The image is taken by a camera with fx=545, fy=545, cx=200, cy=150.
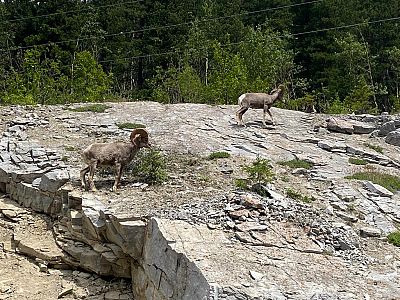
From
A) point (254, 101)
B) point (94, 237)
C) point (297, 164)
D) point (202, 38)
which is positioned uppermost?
point (202, 38)

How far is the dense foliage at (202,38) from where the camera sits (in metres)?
39.8

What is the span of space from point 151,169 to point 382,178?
639 centimetres

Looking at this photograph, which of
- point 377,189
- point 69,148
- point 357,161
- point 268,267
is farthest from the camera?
point 357,161

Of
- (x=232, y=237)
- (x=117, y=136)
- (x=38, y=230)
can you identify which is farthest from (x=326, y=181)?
(x=38, y=230)

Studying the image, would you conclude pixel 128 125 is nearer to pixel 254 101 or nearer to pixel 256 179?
pixel 254 101

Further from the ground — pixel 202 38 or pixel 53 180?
pixel 202 38

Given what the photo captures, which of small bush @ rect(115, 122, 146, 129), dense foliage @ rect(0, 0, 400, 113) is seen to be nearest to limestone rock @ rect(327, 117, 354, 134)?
small bush @ rect(115, 122, 146, 129)

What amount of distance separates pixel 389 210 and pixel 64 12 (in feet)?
119

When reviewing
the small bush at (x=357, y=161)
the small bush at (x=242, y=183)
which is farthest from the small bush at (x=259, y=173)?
the small bush at (x=357, y=161)

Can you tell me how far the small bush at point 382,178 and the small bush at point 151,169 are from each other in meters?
5.12

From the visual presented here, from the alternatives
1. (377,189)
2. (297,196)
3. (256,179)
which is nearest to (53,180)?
(256,179)

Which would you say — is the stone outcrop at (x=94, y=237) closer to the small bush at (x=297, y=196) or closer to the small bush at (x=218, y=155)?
the small bush at (x=297, y=196)

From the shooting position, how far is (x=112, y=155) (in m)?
12.5

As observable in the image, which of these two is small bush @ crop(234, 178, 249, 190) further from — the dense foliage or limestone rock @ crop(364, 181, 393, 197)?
the dense foliage
